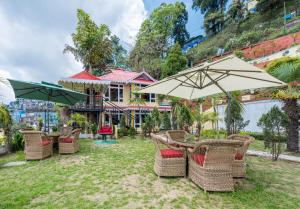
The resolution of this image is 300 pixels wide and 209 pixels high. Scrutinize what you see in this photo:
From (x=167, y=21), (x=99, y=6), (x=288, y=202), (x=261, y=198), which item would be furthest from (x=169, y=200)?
(x=167, y=21)

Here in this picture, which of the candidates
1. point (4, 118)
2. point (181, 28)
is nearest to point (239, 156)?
point (4, 118)

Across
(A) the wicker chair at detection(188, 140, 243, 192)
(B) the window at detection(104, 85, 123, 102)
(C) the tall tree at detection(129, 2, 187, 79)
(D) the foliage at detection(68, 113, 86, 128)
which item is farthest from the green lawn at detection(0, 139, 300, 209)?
(C) the tall tree at detection(129, 2, 187, 79)

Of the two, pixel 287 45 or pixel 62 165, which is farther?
pixel 287 45

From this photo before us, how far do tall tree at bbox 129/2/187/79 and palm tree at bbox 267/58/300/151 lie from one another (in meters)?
21.2

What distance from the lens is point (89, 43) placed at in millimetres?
24000

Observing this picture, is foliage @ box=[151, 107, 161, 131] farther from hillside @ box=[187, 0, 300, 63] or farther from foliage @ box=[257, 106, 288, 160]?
hillside @ box=[187, 0, 300, 63]

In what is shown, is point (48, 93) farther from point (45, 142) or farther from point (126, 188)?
point (126, 188)

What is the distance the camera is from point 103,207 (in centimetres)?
323

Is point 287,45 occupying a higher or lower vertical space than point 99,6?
lower

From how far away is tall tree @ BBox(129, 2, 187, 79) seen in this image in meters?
29.9

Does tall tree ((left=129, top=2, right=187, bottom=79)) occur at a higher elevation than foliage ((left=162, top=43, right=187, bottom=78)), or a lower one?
higher

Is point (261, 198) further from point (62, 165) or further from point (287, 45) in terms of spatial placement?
point (287, 45)

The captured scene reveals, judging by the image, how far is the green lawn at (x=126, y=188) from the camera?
11.1 ft

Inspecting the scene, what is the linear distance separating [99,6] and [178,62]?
23.8ft
